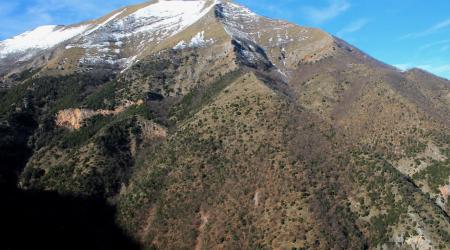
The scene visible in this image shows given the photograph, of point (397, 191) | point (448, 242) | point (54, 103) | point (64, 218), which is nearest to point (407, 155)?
point (397, 191)

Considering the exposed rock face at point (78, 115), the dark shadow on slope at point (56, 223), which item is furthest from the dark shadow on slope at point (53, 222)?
the exposed rock face at point (78, 115)

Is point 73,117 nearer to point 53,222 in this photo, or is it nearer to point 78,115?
point 78,115

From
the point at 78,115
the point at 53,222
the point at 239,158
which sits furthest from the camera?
the point at 78,115

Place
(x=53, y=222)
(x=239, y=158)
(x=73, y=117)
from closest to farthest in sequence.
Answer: (x=53, y=222) → (x=239, y=158) → (x=73, y=117)

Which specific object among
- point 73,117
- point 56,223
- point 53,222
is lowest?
point 73,117

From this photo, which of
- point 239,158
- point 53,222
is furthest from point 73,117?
point 239,158

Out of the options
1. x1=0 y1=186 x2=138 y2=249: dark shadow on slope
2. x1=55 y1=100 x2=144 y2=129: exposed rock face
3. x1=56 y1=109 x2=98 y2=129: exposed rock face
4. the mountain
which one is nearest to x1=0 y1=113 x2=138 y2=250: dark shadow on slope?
x1=0 y1=186 x2=138 y2=249: dark shadow on slope

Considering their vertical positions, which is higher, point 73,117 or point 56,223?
point 56,223

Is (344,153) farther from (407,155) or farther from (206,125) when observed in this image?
(206,125)

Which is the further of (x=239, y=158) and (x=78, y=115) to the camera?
(x=78, y=115)
